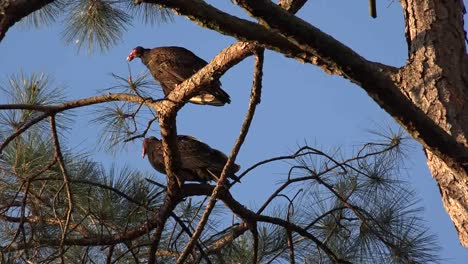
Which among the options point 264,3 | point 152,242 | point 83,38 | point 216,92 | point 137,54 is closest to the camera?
point 264,3

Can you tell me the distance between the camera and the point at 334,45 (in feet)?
5.38

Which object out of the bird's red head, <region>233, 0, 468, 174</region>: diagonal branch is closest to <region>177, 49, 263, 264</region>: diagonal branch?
<region>233, 0, 468, 174</region>: diagonal branch

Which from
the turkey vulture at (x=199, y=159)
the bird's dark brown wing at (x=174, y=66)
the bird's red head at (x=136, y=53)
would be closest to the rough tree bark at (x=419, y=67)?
the turkey vulture at (x=199, y=159)

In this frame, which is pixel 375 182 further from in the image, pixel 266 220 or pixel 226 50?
pixel 226 50

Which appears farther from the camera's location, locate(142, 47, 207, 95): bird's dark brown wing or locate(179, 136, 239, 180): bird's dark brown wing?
locate(142, 47, 207, 95): bird's dark brown wing

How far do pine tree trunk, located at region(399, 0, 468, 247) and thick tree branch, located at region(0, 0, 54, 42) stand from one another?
3.10ft

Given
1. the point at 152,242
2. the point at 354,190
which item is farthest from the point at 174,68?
the point at 152,242

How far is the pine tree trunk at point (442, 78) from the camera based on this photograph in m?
1.97

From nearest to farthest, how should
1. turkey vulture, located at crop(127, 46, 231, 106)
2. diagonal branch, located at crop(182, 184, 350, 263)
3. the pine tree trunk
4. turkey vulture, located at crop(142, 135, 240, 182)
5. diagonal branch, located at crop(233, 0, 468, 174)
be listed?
diagonal branch, located at crop(233, 0, 468, 174), the pine tree trunk, diagonal branch, located at crop(182, 184, 350, 263), turkey vulture, located at crop(142, 135, 240, 182), turkey vulture, located at crop(127, 46, 231, 106)

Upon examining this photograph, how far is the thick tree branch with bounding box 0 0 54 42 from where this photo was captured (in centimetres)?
157

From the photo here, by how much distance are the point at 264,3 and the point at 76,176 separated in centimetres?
164

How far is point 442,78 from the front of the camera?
2.06 metres

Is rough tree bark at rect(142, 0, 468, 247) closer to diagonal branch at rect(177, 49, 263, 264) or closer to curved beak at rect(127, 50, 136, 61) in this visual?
diagonal branch at rect(177, 49, 263, 264)

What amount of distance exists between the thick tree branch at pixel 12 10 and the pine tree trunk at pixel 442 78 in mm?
945
